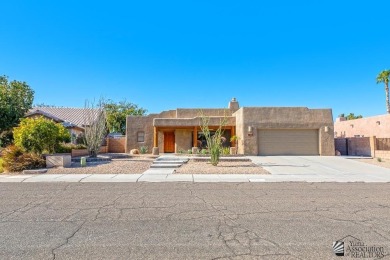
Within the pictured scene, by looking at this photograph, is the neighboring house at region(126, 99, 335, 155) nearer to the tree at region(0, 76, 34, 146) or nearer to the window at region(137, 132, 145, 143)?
the window at region(137, 132, 145, 143)

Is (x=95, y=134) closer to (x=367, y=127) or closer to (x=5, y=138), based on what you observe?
(x=5, y=138)

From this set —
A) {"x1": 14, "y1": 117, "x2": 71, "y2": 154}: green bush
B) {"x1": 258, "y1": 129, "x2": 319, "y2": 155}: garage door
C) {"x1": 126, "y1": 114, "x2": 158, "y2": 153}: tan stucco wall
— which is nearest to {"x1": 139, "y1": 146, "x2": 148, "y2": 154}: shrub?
{"x1": 126, "y1": 114, "x2": 158, "y2": 153}: tan stucco wall

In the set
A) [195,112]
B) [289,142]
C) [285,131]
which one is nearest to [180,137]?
[195,112]

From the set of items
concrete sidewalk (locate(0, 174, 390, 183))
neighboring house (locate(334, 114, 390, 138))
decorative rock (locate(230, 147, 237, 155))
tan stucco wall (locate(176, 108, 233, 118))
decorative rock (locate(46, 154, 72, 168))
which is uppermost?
tan stucco wall (locate(176, 108, 233, 118))

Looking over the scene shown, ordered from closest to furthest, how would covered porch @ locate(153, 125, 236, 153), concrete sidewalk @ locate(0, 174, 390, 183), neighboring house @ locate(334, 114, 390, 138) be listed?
concrete sidewalk @ locate(0, 174, 390, 183)
neighboring house @ locate(334, 114, 390, 138)
covered porch @ locate(153, 125, 236, 153)

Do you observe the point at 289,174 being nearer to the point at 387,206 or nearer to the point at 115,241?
the point at 387,206

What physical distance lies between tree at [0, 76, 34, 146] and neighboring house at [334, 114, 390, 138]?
3255 cm

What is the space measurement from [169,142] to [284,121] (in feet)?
38.3

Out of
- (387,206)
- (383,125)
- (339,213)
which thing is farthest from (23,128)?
(383,125)

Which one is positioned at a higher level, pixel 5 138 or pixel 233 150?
pixel 5 138

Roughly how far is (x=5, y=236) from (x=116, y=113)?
42.0 m

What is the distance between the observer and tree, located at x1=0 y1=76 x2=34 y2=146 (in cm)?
2120

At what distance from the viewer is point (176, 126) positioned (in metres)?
25.0

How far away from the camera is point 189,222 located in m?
5.37
